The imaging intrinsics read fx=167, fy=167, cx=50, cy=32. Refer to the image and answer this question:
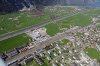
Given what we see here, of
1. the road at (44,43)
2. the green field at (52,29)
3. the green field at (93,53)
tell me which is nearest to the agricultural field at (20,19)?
the green field at (52,29)

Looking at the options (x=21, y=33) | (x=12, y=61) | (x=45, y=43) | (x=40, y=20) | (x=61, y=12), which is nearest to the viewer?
(x=12, y=61)

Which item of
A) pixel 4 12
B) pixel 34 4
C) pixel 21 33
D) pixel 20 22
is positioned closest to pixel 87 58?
pixel 21 33

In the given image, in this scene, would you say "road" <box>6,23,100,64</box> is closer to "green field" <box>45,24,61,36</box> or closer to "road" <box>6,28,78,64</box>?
"road" <box>6,28,78,64</box>

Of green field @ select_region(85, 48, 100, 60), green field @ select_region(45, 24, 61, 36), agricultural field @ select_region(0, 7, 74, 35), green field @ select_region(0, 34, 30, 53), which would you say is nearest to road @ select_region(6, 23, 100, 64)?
green field @ select_region(45, 24, 61, 36)

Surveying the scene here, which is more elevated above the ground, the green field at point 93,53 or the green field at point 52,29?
the green field at point 93,53

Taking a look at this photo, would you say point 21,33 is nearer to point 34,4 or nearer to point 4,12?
point 4,12

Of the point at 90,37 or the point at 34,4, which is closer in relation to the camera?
the point at 90,37

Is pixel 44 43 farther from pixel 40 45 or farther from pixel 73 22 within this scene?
pixel 73 22

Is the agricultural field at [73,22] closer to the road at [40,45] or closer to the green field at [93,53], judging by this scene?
the road at [40,45]
